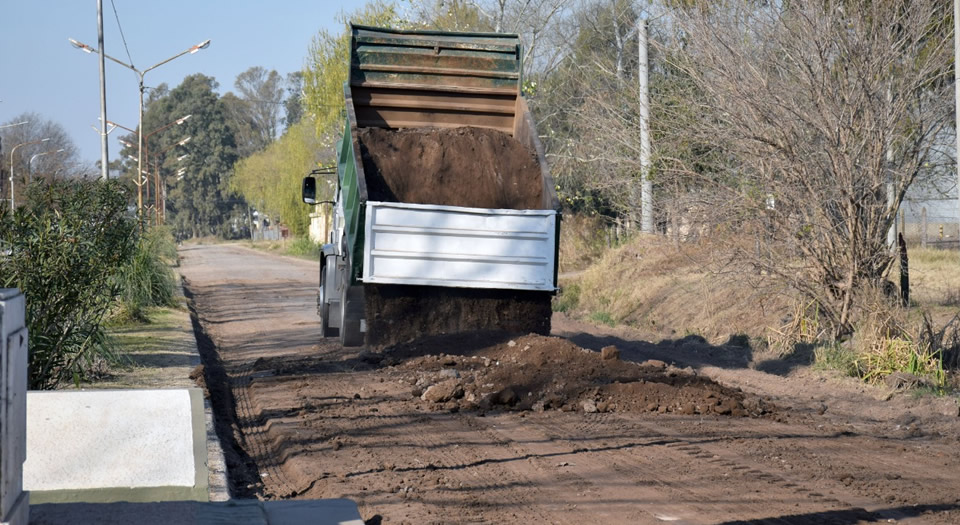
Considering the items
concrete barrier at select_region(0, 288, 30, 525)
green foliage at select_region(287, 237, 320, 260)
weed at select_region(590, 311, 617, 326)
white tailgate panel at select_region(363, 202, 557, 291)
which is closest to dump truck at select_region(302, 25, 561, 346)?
white tailgate panel at select_region(363, 202, 557, 291)

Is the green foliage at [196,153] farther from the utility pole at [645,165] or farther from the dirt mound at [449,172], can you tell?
the dirt mound at [449,172]

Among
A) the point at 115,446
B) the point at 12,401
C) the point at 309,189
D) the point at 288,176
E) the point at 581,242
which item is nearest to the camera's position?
the point at 12,401

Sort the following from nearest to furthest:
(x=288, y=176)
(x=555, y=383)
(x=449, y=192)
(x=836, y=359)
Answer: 1. (x=555, y=383)
2. (x=836, y=359)
3. (x=449, y=192)
4. (x=288, y=176)

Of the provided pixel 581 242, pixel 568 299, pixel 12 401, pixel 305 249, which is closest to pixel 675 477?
pixel 12 401

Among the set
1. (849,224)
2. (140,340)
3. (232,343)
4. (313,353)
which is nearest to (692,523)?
(849,224)

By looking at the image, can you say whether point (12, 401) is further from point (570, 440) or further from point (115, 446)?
point (570, 440)

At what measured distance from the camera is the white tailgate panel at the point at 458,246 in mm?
12164

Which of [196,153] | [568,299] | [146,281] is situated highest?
[196,153]

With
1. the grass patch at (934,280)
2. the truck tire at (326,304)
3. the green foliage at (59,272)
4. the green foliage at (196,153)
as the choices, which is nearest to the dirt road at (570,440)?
the green foliage at (59,272)

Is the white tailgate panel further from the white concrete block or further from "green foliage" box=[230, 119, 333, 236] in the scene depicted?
"green foliage" box=[230, 119, 333, 236]

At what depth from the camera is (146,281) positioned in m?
19.0

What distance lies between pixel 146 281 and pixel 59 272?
9723mm

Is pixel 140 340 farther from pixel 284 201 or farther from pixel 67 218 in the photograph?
pixel 284 201

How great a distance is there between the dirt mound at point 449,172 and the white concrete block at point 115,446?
6823mm
